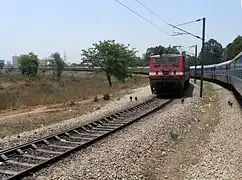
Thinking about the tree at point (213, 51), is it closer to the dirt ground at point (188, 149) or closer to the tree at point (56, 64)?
the tree at point (56, 64)

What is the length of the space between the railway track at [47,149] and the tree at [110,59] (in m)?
44.7

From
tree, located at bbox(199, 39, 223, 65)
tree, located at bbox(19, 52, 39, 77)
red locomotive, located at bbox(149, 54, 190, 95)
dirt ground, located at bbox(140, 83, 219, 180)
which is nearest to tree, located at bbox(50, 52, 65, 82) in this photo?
tree, located at bbox(19, 52, 39, 77)

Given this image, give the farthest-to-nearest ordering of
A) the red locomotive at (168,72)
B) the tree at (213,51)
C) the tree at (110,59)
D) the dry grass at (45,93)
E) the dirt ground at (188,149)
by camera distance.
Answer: the tree at (213,51) < the tree at (110,59) < the dry grass at (45,93) < the red locomotive at (168,72) < the dirt ground at (188,149)

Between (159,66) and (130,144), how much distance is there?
1737 centimetres

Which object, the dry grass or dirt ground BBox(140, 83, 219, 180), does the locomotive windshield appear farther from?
dirt ground BBox(140, 83, 219, 180)

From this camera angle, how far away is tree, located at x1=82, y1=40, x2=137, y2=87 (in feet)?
195

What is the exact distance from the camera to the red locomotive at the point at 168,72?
2705 cm

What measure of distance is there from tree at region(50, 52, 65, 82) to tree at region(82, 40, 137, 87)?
28461mm

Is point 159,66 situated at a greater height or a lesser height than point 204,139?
greater

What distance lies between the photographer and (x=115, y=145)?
10492mm

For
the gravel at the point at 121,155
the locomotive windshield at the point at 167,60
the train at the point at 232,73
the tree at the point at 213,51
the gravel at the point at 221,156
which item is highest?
the tree at the point at 213,51


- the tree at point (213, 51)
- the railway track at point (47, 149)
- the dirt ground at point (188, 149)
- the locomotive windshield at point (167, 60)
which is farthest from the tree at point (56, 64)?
the railway track at point (47, 149)

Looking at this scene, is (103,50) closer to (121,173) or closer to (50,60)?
(50,60)

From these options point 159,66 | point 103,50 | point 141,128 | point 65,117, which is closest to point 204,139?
point 141,128
